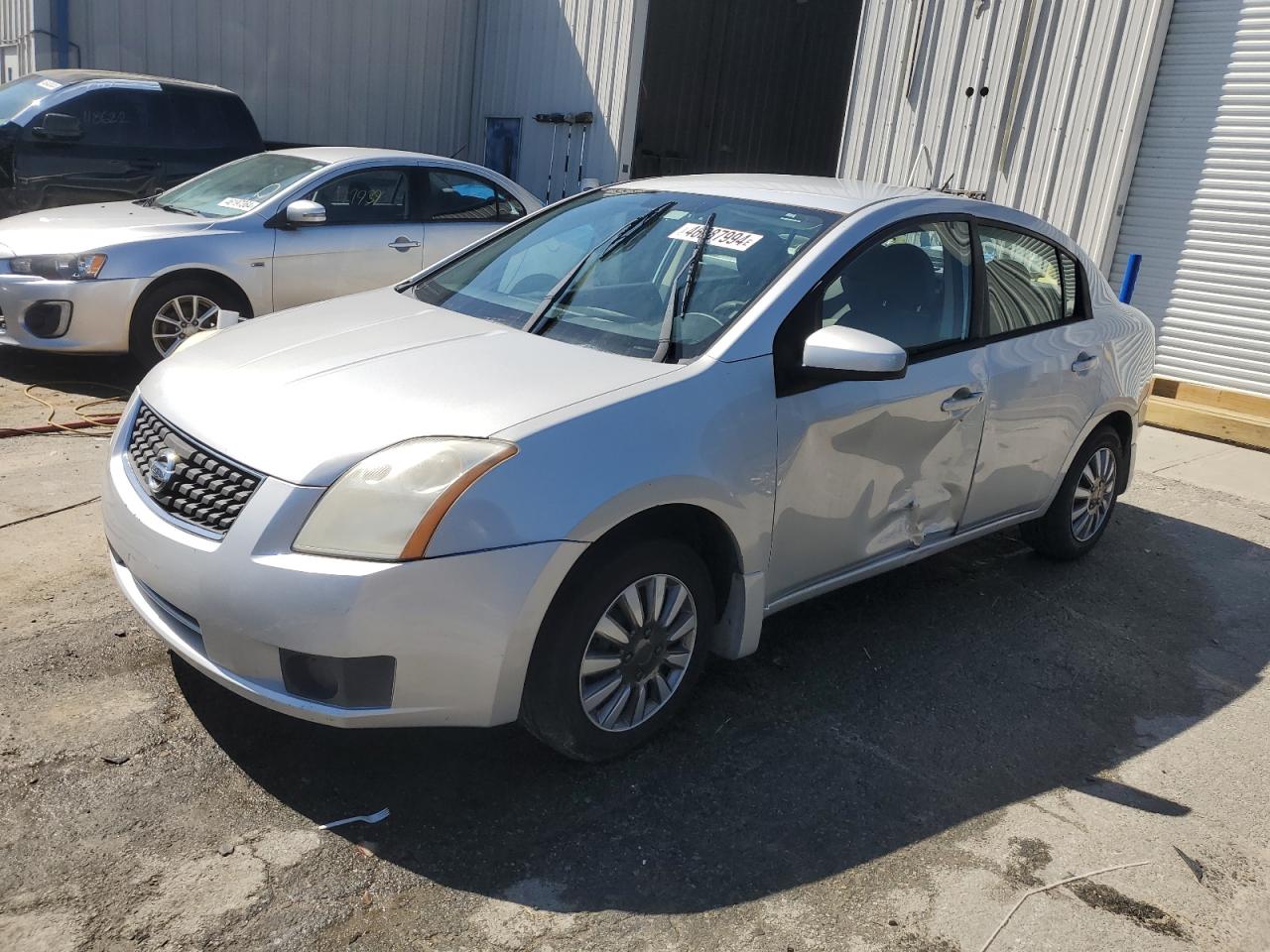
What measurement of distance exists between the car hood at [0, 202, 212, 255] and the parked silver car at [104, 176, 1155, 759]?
3.30m

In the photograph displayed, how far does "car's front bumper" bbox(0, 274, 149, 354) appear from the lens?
6430 mm

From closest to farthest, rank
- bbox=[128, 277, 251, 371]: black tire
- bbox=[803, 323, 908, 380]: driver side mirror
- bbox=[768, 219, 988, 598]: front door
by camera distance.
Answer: bbox=[803, 323, 908, 380]: driver side mirror, bbox=[768, 219, 988, 598]: front door, bbox=[128, 277, 251, 371]: black tire

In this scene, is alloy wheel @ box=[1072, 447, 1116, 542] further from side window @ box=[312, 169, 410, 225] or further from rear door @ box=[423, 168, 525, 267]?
side window @ box=[312, 169, 410, 225]

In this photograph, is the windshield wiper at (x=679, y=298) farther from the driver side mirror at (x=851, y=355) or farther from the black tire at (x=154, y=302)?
the black tire at (x=154, y=302)

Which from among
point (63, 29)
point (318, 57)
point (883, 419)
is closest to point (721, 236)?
point (883, 419)

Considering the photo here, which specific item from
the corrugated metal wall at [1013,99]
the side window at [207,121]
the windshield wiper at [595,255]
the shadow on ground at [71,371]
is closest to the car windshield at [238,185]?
the shadow on ground at [71,371]

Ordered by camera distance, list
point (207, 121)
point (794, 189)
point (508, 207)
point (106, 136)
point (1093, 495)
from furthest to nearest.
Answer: point (207, 121)
point (106, 136)
point (508, 207)
point (1093, 495)
point (794, 189)

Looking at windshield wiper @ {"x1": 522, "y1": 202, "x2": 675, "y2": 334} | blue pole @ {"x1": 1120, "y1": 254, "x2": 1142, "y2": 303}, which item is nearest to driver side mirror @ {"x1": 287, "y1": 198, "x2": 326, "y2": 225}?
windshield wiper @ {"x1": 522, "y1": 202, "x2": 675, "y2": 334}

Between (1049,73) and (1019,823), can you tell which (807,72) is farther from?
(1019,823)

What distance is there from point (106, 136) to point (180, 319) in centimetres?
292

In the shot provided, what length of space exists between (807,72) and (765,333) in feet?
44.8

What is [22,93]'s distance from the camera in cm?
891

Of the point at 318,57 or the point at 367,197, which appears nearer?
the point at 367,197

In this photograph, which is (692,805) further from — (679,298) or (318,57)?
(318,57)
